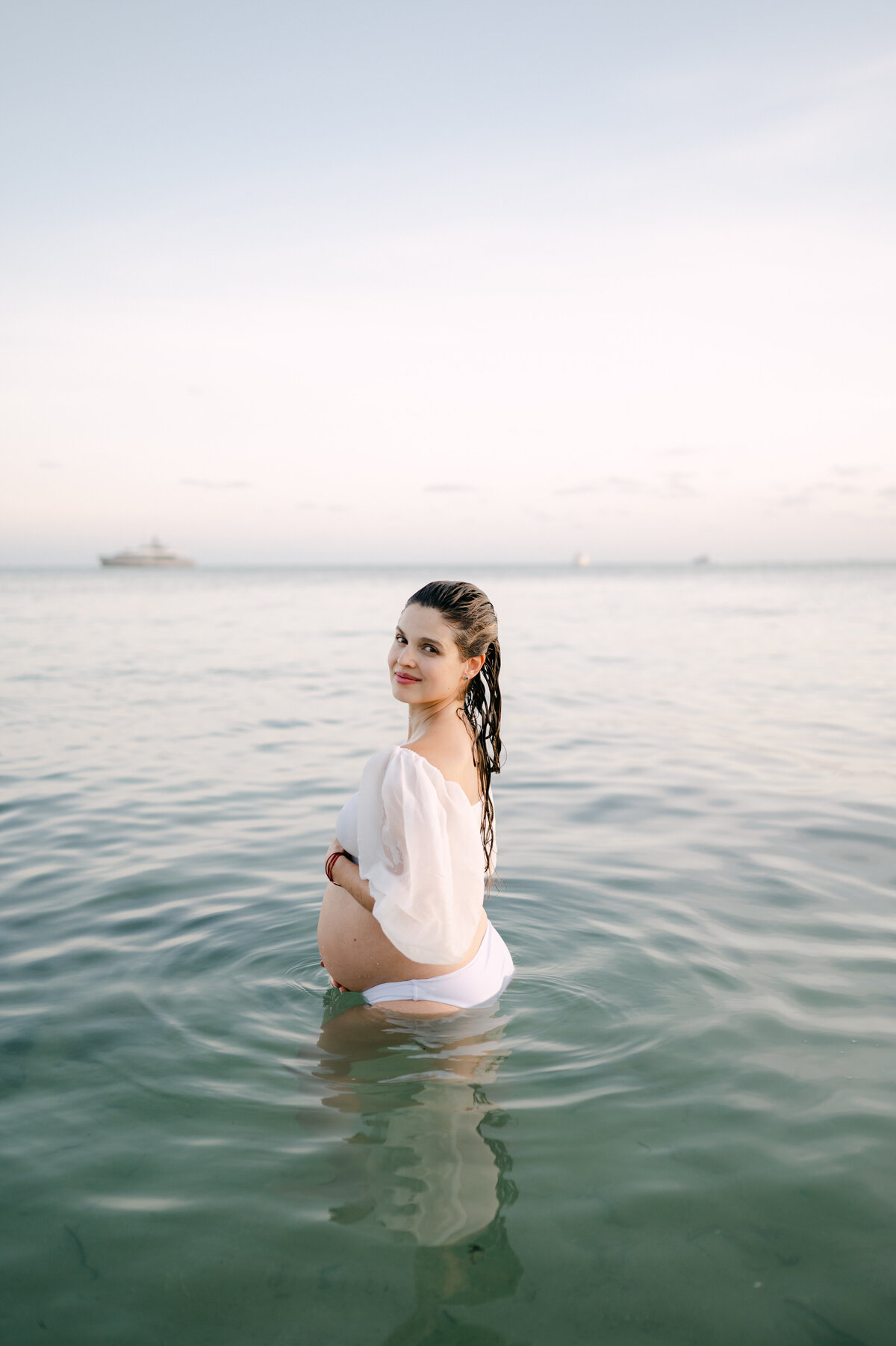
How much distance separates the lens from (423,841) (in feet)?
12.2

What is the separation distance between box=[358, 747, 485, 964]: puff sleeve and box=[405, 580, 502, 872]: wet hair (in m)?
0.41

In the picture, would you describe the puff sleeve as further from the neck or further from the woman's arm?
the neck

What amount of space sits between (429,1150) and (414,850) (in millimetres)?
1076

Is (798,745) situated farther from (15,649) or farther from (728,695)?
(15,649)

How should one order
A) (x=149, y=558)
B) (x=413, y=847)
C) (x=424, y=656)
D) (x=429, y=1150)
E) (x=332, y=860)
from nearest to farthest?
(x=429, y=1150) → (x=413, y=847) → (x=424, y=656) → (x=332, y=860) → (x=149, y=558)

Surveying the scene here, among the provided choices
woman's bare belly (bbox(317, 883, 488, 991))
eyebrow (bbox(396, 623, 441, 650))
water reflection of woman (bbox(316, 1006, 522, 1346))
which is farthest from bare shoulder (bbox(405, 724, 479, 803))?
water reflection of woman (bbox(316, 1006, 522, 1346))

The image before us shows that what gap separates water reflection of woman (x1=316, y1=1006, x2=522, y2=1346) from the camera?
2822 mm

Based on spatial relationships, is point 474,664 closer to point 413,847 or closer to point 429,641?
point 429,641

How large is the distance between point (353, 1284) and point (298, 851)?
4.75m

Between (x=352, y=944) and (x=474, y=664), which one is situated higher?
(x=474, y=664)

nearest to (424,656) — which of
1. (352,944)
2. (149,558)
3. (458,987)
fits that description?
(352,944)

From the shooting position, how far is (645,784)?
950 centimetres

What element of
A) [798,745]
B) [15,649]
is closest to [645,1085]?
[798,745]

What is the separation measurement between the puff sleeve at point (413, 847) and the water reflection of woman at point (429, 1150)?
0.49 m
